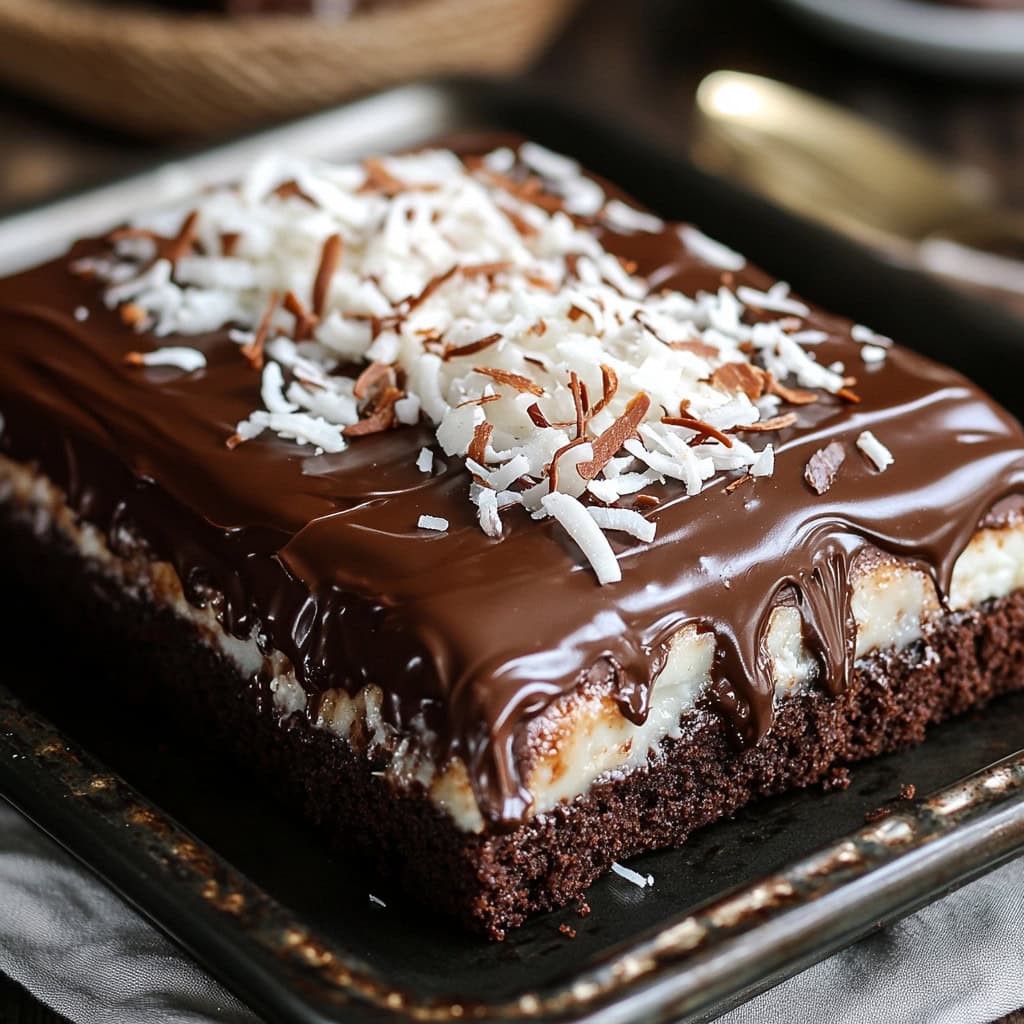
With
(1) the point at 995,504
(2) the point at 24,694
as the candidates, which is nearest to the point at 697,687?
(1) the point at 995,504

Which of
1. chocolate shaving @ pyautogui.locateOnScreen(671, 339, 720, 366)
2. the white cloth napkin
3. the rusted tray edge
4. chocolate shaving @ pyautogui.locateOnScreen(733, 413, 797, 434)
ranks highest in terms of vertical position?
chocolate shaving @ pyautogui.locateOnScreen(671, 339, 720, 366)

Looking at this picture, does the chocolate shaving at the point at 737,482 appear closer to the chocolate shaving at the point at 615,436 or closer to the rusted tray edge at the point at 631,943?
the chocolate shaving at the point at 615,436

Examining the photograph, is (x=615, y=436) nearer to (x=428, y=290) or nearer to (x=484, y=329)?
(x=484, y=329)

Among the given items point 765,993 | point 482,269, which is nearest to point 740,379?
point 482,269

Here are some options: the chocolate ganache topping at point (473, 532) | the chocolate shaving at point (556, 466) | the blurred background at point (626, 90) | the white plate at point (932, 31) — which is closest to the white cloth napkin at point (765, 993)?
the chocolate ganache topping at point (473, 532)

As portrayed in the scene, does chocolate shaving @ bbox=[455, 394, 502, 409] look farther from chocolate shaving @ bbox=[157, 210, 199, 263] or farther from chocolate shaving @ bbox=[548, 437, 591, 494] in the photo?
chocolate shaving @ bbox=[157, 210, 199, 263]

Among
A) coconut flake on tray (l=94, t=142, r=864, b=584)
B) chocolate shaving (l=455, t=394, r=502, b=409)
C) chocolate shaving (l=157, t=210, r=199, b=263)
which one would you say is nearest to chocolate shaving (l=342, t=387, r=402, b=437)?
coconut flake on tray (l=94, t=142, r=864, b=584)
